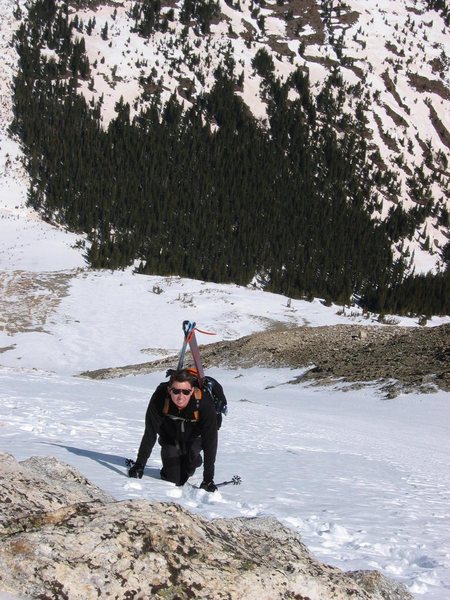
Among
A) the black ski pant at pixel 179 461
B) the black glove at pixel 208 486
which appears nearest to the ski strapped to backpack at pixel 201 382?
the black ski pant at pixel 179 461

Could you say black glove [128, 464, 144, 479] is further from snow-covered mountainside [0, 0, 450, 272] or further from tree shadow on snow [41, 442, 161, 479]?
snow-covered mountainside [0, 0, 450, 272]

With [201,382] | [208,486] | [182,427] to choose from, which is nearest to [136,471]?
[182,427]

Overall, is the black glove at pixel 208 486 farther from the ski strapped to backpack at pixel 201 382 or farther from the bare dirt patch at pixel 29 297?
the bare dirt patch at pixel 29 297

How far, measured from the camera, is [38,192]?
7775cm

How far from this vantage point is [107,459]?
A: 766 centimetres

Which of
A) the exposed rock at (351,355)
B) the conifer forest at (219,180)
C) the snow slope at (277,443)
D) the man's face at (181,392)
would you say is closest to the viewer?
the snow slope at (277,443)

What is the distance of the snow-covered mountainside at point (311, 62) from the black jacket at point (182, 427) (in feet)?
302

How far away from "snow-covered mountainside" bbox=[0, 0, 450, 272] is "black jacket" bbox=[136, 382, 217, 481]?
92069 mm

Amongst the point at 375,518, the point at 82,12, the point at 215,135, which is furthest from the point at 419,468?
the point at 82,12

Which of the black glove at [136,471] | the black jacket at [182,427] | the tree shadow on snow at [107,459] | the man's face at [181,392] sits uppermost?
the man's face at [181,392]

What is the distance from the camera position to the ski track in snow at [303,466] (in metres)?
5.61

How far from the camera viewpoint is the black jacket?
6703mm

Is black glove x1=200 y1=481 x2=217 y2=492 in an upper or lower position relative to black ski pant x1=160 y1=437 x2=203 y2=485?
lower

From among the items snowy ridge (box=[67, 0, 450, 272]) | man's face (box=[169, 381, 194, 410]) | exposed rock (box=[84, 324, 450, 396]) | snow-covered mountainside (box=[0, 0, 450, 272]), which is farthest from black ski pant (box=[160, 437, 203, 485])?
snowy ridge (box=[67, 0, 450, 272])
